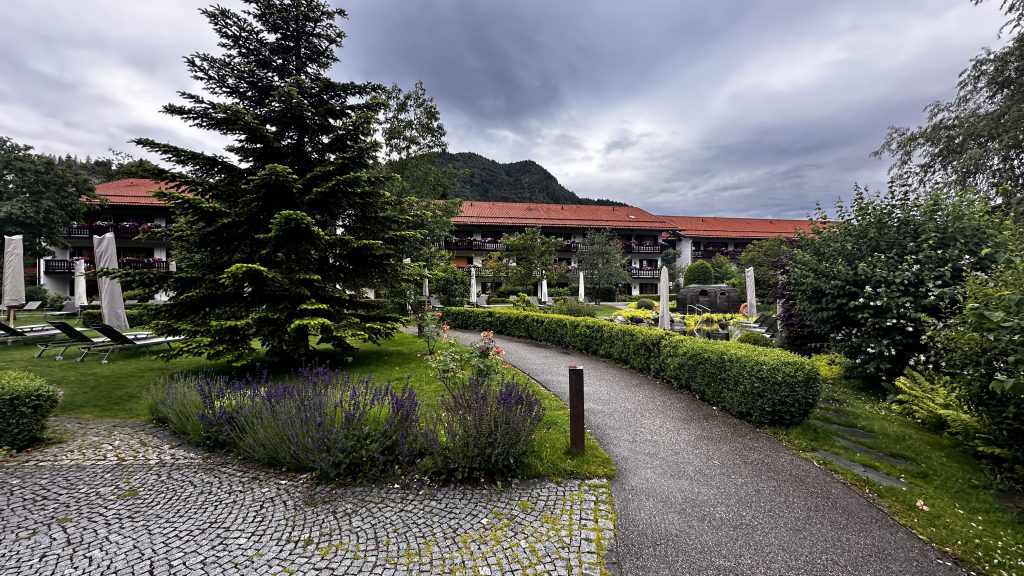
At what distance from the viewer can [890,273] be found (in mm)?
6336

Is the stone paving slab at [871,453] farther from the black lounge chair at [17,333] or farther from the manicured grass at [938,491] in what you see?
the black lounge chair at [17,333]

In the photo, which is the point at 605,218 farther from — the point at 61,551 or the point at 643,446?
the point at 61,551

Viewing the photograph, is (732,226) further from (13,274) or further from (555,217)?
(13,274)

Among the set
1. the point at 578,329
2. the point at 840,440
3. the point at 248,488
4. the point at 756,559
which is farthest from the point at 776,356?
the point at 248,488

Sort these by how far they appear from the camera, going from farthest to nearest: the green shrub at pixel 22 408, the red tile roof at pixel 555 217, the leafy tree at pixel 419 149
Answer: the red tile roof at pixel 555 217 < the leafy tree at pixel 419 149 < the green shrub at pixel 22 408

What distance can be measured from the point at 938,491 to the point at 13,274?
17223mm

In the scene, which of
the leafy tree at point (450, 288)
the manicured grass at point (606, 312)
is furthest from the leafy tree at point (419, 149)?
the manicured grass at point (606, 312)

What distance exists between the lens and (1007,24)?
39.1ft

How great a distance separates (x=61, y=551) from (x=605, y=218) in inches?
1620

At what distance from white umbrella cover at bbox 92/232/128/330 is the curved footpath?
10.1 meters

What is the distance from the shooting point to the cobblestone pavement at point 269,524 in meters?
2.50

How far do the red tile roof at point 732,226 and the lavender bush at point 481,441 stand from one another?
4211 cm

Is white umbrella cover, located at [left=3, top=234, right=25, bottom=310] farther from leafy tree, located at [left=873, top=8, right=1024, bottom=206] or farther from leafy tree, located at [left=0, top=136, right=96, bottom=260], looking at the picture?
leafy tree, located at [left=873, top=8, right=1024, bottom=206]

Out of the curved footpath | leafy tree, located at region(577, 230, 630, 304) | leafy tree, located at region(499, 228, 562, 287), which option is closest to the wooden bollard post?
the curved footpath
